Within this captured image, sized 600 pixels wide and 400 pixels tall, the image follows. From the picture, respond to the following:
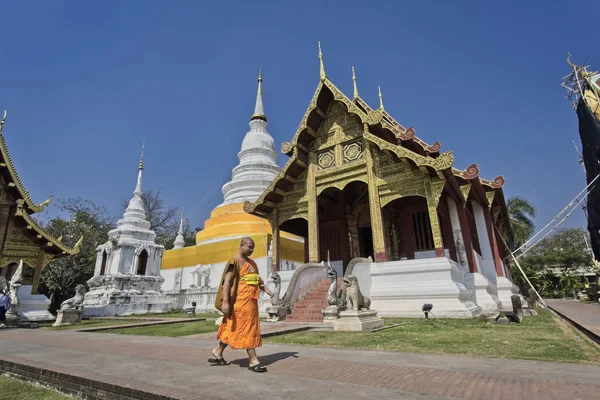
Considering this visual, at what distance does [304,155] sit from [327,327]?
7.62 m

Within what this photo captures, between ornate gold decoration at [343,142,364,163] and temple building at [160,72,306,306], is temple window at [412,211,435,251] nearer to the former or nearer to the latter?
ornate gold decoration at [343,142,364,163]

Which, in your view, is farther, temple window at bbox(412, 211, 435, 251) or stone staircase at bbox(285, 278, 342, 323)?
temple window at bbox(412, 211, 435, 251)

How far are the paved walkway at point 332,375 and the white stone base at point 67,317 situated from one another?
7.60m

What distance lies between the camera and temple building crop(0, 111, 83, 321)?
1317cm

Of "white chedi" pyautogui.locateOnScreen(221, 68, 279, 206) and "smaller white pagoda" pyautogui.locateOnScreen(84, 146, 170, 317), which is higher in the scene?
"white chedi" pyautogui.locateOnScreen(221, 68, 279, 206)

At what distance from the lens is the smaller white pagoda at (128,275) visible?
17.3 metres

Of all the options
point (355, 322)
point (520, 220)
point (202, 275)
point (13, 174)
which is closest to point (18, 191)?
point (13, 174)

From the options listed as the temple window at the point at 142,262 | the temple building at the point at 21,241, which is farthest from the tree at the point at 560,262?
the temple building at the point at 21,241

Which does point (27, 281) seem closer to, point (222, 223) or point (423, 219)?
point (222, 223)

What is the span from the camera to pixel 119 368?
3344 millimetres

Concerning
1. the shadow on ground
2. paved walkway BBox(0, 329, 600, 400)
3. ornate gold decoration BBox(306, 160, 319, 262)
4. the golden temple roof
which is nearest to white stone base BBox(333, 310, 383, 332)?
paved walkway BBox(0, 329, 600, 400)

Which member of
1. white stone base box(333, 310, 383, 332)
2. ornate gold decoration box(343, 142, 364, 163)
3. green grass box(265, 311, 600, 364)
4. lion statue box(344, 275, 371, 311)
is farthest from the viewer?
ornate gold decoration box(343, 142, 364, 163)

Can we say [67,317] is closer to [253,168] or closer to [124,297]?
[124,297]

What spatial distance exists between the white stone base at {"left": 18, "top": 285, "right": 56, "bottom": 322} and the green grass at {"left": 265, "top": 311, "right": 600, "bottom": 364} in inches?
447
